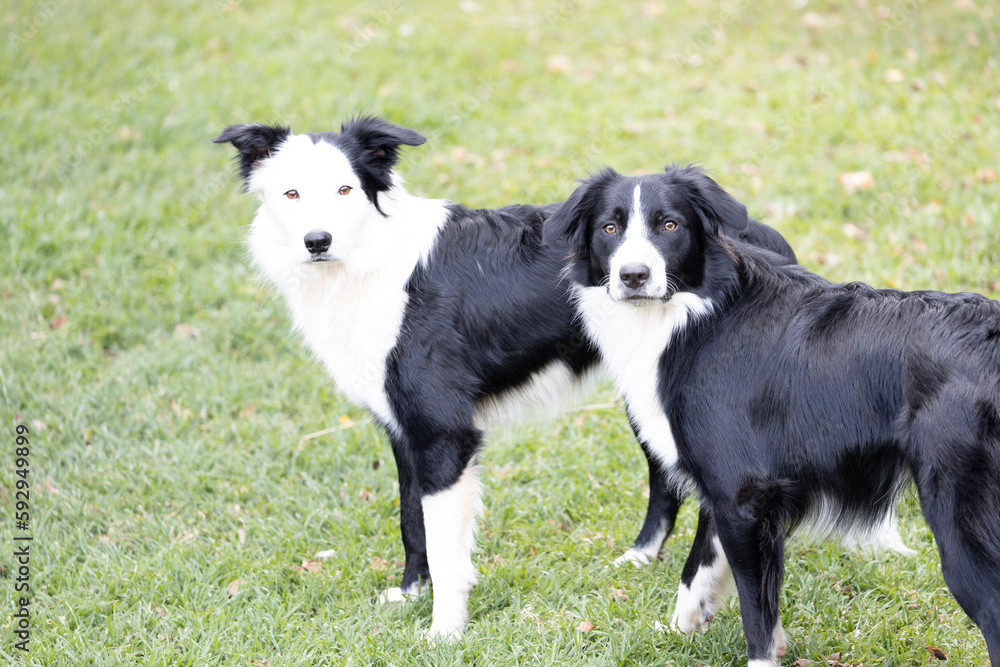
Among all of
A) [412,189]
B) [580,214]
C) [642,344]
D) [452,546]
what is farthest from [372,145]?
[412,189]

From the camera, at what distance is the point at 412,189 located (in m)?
7.95

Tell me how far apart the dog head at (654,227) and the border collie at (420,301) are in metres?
0.43

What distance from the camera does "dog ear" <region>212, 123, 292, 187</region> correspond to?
12.2 feet

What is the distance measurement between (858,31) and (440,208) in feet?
25.3

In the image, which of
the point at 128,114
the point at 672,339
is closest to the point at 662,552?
the point at 672,339

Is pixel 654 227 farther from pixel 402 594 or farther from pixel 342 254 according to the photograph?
pixel 402 594

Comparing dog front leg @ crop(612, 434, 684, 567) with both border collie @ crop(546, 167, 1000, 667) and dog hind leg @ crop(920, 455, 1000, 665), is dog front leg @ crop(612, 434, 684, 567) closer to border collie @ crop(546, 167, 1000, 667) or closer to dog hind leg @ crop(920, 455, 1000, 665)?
border collie @ crop(546, 167, 1000, 667)

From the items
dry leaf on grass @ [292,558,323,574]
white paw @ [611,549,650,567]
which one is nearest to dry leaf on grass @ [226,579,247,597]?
dry leaf on grass @ [292,558,323,574]

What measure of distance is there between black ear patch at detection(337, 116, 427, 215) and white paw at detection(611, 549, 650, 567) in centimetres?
202

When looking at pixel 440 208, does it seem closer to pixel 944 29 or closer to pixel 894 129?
pixel 894 129

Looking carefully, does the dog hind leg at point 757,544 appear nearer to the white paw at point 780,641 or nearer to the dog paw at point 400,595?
the white paw at point 780,641

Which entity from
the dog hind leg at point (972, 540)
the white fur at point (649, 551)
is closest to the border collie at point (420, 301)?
the white fur at point (649, 551)

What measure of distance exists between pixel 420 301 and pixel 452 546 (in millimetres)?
1049

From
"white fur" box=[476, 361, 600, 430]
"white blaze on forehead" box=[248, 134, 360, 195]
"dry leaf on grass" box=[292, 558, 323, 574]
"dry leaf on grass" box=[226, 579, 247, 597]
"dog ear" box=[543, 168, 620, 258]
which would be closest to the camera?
"dog ear" box=[543, 168, 620, 258]
